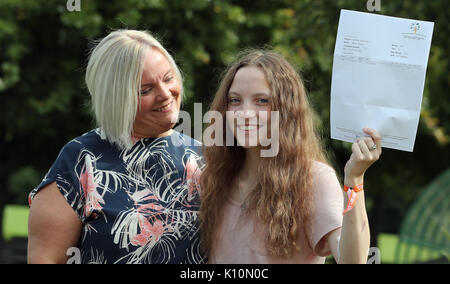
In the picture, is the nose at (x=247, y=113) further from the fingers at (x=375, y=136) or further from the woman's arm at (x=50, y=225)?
the woman's arm at (x=50, y=225)

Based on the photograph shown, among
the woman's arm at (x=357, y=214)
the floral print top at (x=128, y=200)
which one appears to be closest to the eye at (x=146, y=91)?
the floral print top at (x=128, y=200)

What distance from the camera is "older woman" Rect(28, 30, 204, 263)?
251cm

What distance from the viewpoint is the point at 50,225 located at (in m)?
2.50

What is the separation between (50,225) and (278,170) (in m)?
0.95

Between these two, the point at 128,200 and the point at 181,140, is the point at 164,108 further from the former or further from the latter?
the point at 128,200

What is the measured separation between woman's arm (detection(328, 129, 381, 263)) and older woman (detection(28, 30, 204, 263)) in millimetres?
680

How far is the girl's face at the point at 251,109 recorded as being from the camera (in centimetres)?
250

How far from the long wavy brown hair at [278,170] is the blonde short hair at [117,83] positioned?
0.37 meters

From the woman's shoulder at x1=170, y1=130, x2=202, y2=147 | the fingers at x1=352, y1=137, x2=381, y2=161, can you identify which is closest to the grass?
the woman's shoulder at x1=170, y1=130, x2=202, y2=147

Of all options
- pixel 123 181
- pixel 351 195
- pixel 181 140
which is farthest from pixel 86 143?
pixel 351 195

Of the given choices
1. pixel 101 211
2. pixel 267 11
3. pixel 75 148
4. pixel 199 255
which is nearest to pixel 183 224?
pixel 199 255

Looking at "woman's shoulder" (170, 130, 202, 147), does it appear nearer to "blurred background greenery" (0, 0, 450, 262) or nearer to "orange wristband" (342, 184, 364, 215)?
"orange wristband" (342, 184, 364, 215)

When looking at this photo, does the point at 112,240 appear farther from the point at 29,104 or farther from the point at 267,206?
the point at 29,104

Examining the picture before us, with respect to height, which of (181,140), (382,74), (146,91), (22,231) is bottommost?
(22,231)
